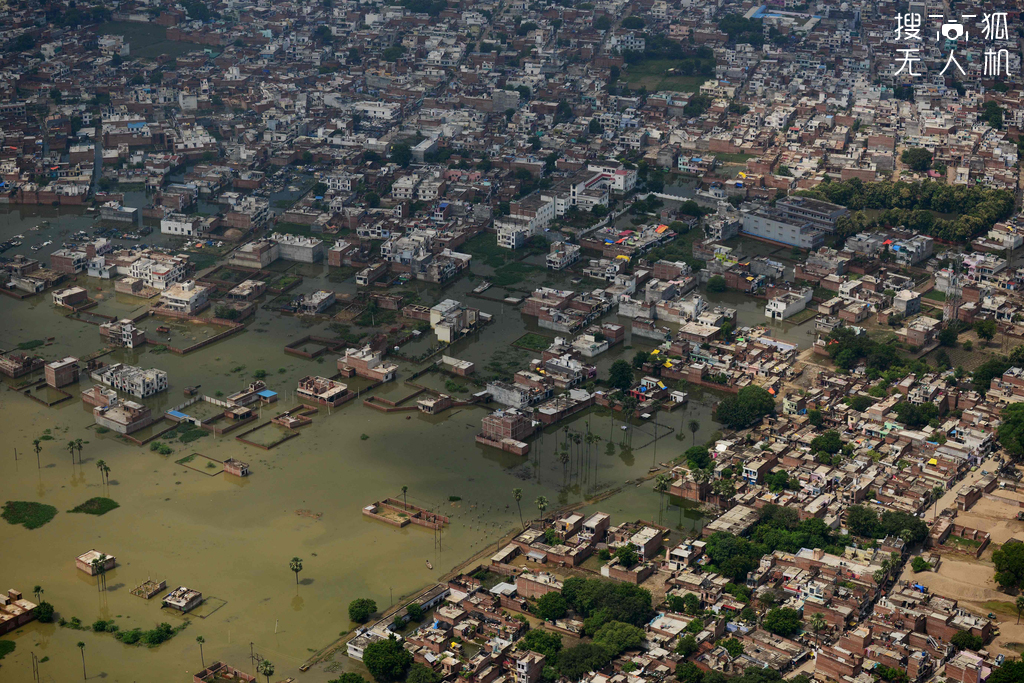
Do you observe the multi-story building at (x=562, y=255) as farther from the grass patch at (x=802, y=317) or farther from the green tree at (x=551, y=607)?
the green tree at (x=551, y=607)

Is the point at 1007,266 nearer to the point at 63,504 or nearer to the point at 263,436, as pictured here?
the point at 263,436

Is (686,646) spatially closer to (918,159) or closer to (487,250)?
(487,250)

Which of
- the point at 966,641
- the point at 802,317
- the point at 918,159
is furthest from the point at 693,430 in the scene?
the point at 918,159

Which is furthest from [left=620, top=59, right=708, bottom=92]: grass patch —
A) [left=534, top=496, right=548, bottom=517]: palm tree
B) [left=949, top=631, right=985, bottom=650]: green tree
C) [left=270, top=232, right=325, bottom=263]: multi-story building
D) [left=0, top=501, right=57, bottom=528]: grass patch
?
[left=949, top=631, right=985, bottom=650]: green tree

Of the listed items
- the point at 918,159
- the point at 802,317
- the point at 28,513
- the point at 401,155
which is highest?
the point at 401,155

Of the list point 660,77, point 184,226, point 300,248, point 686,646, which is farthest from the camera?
point 660,77

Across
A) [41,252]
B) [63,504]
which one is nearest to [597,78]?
[41,252]
